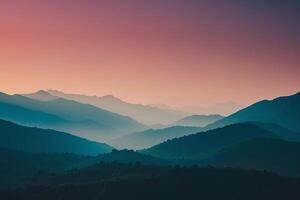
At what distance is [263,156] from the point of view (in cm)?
16425

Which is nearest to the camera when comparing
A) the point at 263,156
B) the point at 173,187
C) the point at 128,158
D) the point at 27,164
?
the point at 173,187

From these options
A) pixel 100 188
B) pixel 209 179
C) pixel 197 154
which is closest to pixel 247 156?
pixel 197 154

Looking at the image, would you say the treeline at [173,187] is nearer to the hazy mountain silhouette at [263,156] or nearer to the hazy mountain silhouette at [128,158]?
the hazy mountain silhouette at [263,156]

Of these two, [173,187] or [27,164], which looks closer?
[173,187]

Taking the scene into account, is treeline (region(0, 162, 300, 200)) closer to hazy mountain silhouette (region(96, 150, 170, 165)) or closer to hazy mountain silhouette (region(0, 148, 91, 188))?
hazy mountain silhouette (region(0, 148, 91, 188))

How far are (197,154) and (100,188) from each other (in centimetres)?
11713

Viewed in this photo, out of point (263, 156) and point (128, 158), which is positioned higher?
point (263, 156)

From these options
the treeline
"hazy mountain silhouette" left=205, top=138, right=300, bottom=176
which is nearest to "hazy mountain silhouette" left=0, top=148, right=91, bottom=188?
the treeline

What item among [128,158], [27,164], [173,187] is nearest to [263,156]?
[128,158]

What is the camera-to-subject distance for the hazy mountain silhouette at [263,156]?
151 m

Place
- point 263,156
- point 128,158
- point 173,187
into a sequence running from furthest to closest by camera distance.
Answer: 1. point 263,156
2. point 128,158
3. point 173,187

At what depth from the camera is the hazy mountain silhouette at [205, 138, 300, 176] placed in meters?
151

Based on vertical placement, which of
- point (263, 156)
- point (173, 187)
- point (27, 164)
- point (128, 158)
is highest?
point (263, 156)

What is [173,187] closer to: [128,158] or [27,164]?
[27,164]
